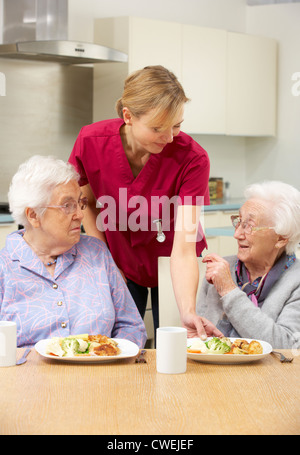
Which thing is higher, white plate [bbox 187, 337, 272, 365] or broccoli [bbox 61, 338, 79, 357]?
broccoli [bbox 61, 338, 79, 357]

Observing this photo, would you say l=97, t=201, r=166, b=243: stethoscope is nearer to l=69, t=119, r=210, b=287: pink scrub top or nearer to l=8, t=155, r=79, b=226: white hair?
l=69, t=119, r=210, b=287: pink scrub top

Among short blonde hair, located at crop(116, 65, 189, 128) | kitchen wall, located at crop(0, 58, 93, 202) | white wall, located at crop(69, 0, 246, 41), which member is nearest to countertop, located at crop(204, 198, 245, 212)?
kitchen wall, located at crop(0, 58, 93, 202)

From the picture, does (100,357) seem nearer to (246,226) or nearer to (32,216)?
(32,216)

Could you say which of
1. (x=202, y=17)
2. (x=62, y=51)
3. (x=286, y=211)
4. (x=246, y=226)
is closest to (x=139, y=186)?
(x=246, y=226)

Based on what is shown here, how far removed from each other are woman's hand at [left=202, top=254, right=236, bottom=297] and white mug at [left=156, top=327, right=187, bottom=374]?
0.48 m

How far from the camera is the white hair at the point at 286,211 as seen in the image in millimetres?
2000

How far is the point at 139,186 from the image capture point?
7.14ft

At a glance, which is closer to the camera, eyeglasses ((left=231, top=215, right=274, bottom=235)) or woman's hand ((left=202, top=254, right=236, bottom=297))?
woman's hand ((left=202, top=254, right=236, bottom=297))

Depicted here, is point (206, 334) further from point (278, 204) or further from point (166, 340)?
point (278, 204)

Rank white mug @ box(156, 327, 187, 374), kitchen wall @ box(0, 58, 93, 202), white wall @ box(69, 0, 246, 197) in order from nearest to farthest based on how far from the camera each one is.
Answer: white mug @ box(156, 327, 187, 374), kitchen wall @ box(0, 58, 93, 202), white wall @ box(69, 0, 246, 197)

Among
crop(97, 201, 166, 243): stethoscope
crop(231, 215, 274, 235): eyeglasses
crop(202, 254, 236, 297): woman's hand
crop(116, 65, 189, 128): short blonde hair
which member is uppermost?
crop(116, 65, 189, 128): short blonde hair

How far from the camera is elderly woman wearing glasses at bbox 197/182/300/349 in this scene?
188 cm

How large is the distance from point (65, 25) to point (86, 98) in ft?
1.78

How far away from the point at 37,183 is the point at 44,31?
2.32 m
